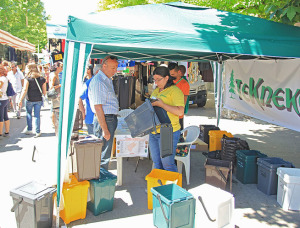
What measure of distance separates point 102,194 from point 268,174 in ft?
8.40

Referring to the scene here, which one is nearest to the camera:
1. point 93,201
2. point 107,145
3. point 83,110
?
point 93,201

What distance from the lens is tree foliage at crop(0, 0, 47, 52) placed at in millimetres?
28984

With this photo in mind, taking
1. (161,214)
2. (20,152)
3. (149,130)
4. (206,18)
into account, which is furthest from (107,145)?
(20,152)

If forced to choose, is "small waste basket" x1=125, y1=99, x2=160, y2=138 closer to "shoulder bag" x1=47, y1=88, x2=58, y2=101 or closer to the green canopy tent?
the green canopy tent

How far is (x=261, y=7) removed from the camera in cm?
712

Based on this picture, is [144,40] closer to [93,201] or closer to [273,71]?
[93,201]

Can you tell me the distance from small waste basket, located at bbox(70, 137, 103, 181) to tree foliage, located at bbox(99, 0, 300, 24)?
362 centimetres

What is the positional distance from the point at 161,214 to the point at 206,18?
3.20m

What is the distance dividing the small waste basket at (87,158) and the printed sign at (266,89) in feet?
12.6

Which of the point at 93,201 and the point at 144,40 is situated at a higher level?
the point at 144,40

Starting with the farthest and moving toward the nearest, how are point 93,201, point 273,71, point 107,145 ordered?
point 273,71
point 107,145
point 93,201

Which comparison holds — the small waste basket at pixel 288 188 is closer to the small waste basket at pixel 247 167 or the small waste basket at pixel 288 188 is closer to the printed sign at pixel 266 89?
the small waste basket at pixel 247 167

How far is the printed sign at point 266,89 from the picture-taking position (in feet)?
17.3

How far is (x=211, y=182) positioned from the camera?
439 cm
